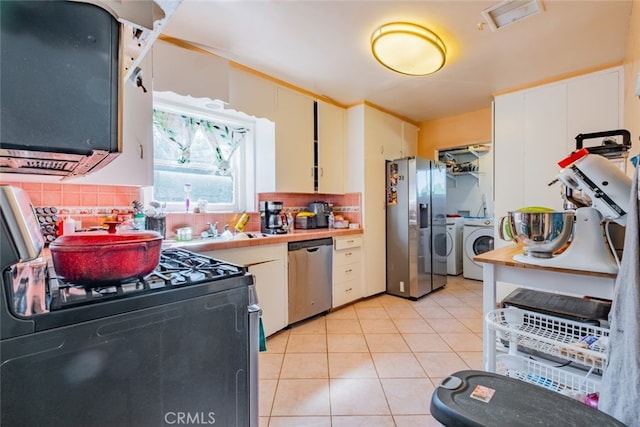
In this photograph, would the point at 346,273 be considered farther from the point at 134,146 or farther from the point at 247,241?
the point at 134,146

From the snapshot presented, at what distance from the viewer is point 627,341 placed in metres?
0.87

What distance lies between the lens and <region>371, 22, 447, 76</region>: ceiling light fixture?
196cm

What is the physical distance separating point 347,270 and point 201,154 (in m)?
1.89

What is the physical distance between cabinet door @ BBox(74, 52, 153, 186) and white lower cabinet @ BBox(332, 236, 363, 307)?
73.3 inches

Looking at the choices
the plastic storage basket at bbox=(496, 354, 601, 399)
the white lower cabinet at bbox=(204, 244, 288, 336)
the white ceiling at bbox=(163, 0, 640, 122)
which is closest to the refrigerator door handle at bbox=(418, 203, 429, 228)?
the white ceiling at bbox=(163, 0, 640, 122)

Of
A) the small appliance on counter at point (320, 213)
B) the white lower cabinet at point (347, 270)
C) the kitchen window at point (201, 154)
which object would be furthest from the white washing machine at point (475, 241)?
the kitchen window at point (201, 154)

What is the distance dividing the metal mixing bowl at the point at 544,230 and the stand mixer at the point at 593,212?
0.02 meters

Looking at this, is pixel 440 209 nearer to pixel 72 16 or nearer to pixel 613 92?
pixel 613 92

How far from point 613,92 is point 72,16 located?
3.64 metres

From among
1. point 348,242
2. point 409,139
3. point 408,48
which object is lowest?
point 348,242

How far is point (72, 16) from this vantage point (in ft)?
1.90

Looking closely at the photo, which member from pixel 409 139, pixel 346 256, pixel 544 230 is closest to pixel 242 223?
pixel 346 256

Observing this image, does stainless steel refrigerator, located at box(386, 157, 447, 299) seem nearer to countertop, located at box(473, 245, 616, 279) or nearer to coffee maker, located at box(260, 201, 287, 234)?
coffee maker, located at box(260, 201, 287, 234)

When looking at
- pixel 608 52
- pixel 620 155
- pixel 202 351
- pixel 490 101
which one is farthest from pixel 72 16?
pixel 490 101
